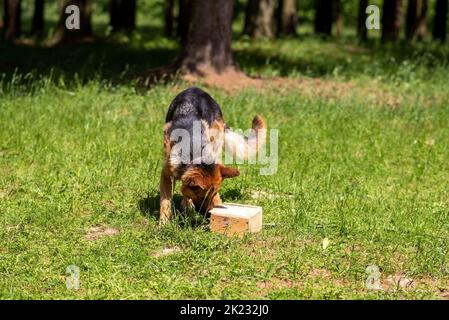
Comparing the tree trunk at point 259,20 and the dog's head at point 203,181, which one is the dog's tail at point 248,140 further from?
the tree trunk at point 259,20

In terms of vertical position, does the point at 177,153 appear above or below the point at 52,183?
above

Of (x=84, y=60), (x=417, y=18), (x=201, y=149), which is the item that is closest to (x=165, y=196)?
(x=201, y=149)

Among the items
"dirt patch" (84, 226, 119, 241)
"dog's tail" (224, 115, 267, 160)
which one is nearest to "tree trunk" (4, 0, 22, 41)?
"dog's tail" (224, 115, 267, 160)

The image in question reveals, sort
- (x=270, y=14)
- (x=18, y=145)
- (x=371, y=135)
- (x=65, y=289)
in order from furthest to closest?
1. (x=270, y=14)
2. (x=371, y=135)
3. (x=18, y=145)
4. (x=65, y=289)

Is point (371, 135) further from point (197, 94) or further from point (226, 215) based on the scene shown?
point (226, 215)

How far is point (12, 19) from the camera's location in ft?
84.8

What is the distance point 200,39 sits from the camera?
51.2 feet

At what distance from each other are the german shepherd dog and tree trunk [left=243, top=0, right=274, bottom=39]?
1645 centimetres

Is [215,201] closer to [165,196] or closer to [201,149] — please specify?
[165,196]

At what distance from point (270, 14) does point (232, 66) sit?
10085 millimetres

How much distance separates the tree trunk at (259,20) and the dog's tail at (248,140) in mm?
16281

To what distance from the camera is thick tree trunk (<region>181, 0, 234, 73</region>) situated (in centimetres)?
1549

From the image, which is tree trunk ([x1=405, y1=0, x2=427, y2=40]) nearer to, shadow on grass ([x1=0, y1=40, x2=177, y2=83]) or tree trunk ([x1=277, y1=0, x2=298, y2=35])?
tree trunk ([x1=277, y1=0, x2=298, y2=35])
